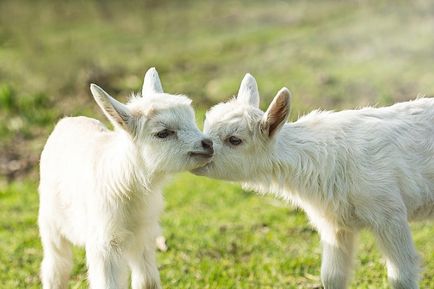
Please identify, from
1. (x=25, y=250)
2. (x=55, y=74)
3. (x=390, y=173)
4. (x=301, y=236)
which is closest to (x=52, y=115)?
(x=55, y=74)

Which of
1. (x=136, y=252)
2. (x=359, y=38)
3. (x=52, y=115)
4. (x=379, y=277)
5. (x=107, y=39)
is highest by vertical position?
(x=107, y=39)

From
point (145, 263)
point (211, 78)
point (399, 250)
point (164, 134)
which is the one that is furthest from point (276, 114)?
point (211, 78)

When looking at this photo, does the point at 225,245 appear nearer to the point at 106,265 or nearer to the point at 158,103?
the point at 106,265

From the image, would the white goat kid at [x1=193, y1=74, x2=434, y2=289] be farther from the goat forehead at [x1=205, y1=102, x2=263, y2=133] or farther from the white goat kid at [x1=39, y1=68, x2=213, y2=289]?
the white goat kid at [x1=39, y1=68, x2=213, y2=289]

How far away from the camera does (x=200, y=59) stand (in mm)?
15633

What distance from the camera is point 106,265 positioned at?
18.4ft

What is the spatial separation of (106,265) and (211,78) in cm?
889

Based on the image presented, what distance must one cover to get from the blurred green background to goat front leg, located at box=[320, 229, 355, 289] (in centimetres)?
70

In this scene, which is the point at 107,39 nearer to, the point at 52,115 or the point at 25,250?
the point at 52,115

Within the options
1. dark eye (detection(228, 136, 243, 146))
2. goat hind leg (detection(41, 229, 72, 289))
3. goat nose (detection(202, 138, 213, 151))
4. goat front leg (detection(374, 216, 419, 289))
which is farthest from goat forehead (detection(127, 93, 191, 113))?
goat front leg (detection(374, 216, 419, 289))

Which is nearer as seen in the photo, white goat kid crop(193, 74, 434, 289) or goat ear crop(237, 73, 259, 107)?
white goat kid crop(193, 74, 434, 289)

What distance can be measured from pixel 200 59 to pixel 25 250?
814 cm

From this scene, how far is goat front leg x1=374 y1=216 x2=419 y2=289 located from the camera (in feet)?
18.2

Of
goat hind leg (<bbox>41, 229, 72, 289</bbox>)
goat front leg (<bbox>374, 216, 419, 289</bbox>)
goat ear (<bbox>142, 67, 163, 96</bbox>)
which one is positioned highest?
goat ear (<bbox>142, 67, 163, 96</bbox>)
